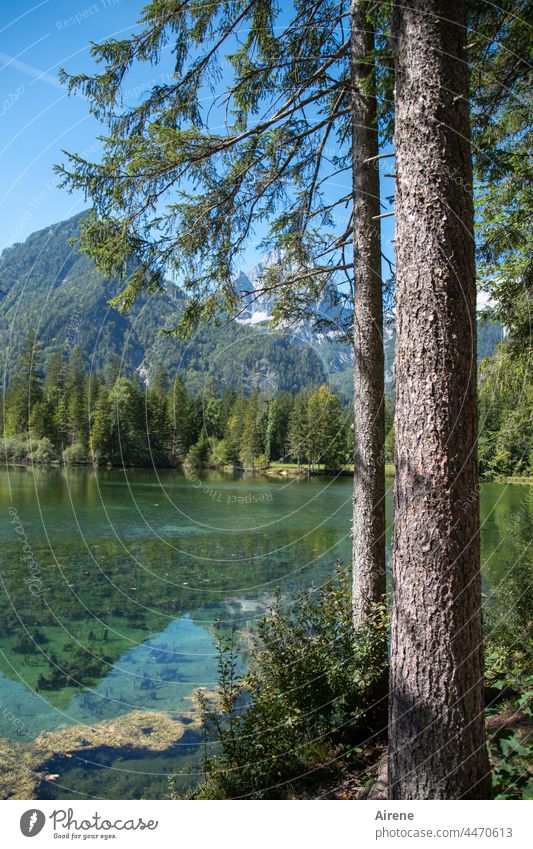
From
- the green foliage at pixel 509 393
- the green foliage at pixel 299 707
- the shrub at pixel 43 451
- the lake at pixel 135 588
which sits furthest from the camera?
the shrub at pixel 43 451

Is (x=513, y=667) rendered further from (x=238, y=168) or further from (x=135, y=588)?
(x=135, y=588)

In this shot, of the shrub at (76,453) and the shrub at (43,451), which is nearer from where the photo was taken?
the shrub at (43,451)

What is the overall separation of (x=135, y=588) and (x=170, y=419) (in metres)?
4.54

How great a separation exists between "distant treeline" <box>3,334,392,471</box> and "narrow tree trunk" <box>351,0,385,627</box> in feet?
16.7

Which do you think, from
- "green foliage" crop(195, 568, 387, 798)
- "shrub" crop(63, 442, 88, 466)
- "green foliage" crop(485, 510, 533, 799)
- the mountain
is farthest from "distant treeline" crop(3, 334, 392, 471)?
"green foliage" crop(195, 568, 387, 798)

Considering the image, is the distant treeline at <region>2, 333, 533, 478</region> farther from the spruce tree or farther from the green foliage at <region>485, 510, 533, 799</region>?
the spruce tree

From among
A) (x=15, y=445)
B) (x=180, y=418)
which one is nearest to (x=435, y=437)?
(x=180, y=418)

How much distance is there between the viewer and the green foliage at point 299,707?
11.7 ft

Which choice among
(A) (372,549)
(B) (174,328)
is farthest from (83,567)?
(A) (372,549)

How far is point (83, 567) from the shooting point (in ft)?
37.2

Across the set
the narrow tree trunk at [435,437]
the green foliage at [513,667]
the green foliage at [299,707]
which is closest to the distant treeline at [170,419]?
the green foliage at [513,667]

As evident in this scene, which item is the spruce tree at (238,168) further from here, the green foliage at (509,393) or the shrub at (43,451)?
the shrub at (43,451)

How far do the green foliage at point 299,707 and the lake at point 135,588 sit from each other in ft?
3.96

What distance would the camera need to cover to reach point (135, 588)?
10.5 metres
